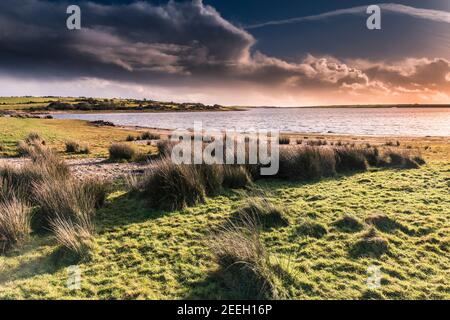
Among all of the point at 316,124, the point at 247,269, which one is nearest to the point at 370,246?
the point at 247,269

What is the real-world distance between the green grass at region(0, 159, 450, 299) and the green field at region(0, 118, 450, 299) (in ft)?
0.04

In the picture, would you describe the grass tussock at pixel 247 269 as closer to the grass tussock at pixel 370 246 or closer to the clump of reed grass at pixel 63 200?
the grass tussock at pixel 370 246

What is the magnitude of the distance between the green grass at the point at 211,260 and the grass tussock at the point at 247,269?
7.2 inches

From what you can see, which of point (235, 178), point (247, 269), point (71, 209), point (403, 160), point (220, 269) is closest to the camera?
point (247, 269)

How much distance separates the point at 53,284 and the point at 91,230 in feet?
4.92

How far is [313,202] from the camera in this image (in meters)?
7.58

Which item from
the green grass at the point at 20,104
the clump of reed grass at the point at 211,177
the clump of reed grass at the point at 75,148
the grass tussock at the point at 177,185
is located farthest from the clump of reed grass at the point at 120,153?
the green grass at the point at 20,104

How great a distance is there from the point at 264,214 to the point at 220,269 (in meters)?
2.16

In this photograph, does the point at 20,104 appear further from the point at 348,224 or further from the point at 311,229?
the point at 348,224

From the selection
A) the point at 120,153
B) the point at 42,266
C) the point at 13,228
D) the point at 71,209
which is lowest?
the point at 42,266

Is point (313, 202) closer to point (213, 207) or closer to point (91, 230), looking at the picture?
point (213, 207)

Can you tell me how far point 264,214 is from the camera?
6.49 metres
